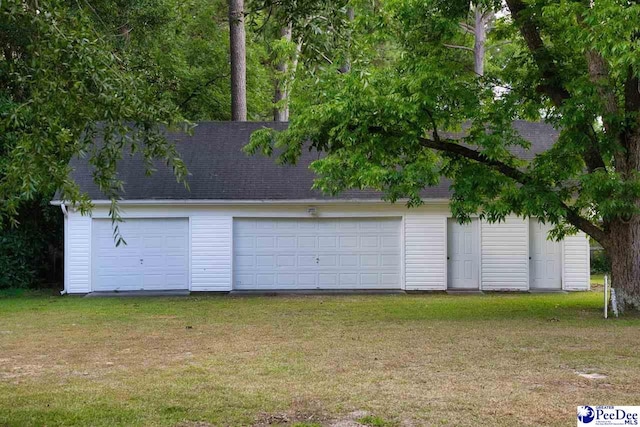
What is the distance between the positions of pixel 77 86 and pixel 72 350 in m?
6.25

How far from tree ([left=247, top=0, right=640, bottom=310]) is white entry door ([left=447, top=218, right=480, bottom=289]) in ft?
17.3

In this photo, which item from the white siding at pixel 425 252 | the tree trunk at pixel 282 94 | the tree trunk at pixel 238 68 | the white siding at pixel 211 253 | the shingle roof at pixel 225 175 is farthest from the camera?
the tree trunk at pixel 238 68

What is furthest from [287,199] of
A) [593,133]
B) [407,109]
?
[593,133]

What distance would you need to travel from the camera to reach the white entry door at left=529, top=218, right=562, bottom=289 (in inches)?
752

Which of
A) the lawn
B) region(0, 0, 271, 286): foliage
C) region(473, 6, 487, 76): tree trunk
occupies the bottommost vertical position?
the lawn

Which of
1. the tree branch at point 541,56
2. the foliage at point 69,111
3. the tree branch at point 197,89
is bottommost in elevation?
the foliage at point 69,111

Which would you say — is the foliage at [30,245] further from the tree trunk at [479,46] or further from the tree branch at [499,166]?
the tree trunk at [479,46]

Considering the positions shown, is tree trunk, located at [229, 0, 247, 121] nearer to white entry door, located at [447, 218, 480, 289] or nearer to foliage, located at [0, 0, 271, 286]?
white entry door, located at [447, 218, 480, 289]

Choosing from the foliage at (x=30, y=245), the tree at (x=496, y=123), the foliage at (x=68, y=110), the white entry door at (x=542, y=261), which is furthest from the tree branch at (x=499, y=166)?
the foliage at (x=30, y=245)

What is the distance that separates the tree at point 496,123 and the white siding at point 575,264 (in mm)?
5498

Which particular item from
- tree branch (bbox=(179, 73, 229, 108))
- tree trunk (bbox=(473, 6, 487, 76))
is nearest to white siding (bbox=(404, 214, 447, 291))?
tree trunk (bbox=(473, 6, 487, 76))

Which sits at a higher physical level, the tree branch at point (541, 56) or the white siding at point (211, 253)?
the tree branch at point (541, 56)

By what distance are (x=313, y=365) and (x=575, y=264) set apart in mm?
12682

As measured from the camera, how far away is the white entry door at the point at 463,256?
18922 millimetres
